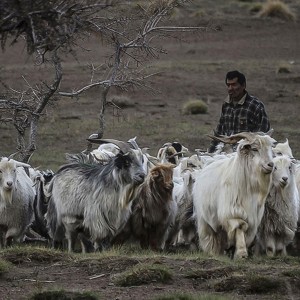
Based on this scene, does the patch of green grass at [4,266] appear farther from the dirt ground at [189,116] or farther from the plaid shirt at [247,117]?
the plaid shirt at [247,117]

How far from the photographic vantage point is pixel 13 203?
59.5ft

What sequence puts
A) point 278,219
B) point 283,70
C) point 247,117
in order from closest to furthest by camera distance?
point 278,219 < point 247,117 < point 283,70

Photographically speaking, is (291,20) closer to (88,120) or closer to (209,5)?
(209,5)

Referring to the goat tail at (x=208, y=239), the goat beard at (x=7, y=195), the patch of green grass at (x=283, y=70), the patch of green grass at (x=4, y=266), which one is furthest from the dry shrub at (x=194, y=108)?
the patch of green grass at (x=4, y=266)

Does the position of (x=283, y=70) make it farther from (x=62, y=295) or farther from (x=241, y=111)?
(x=62, y=295)

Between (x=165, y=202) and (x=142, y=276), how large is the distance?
3.81 metres

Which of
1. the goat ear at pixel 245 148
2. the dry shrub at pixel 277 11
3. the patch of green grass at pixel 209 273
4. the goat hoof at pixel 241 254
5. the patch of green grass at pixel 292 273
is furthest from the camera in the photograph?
the dry shrub at pixel 277 11

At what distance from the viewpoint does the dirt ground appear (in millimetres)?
13547

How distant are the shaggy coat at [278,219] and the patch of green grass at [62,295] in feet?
14.4

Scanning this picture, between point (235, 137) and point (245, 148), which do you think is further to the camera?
point (235, 137)

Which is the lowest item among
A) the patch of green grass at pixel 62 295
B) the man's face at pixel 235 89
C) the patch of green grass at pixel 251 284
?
the patch of green grass at pixel 62 295

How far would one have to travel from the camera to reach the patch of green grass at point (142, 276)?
44.5ft

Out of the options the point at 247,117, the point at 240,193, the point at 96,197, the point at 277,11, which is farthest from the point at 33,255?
the point at 277,11

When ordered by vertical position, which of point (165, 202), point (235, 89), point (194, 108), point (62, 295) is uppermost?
point (235, 89)
